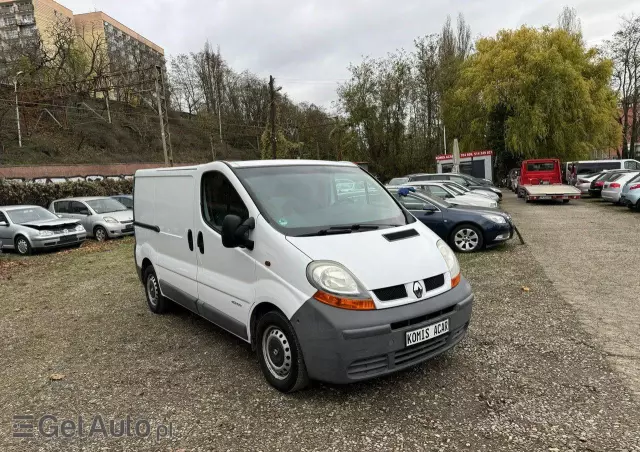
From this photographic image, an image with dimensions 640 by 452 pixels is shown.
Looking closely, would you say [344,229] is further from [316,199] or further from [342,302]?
[342,302]

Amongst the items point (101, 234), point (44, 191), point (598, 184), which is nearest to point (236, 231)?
point (101, 234)

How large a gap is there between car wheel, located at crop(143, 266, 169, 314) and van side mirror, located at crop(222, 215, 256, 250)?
250cm

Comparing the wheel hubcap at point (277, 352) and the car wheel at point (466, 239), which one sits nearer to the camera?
the wheel hubcap at point (277, 352)

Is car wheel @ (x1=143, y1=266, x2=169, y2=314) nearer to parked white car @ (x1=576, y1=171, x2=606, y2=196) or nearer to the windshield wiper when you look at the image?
the windshield wiper

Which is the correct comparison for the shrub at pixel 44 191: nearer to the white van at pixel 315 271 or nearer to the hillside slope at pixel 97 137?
the hillside slope at pixel 97 137

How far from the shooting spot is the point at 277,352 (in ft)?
11.5

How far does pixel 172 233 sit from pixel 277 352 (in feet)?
7.22

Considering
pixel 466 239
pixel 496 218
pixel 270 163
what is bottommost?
pixel 466 239

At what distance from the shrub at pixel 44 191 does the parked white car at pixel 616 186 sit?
24.8 metres

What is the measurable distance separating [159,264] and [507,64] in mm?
29097

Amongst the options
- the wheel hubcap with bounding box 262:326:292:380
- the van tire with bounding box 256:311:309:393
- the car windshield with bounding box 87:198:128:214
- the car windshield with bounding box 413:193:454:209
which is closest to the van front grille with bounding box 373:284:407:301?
the van tire with bounding box 256:311:309:393

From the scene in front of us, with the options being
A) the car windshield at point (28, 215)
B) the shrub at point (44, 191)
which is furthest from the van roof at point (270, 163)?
the shrub at point (44, 191)

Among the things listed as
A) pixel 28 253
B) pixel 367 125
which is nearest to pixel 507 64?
pixel 367 125

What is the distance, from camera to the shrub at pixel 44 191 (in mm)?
20141
